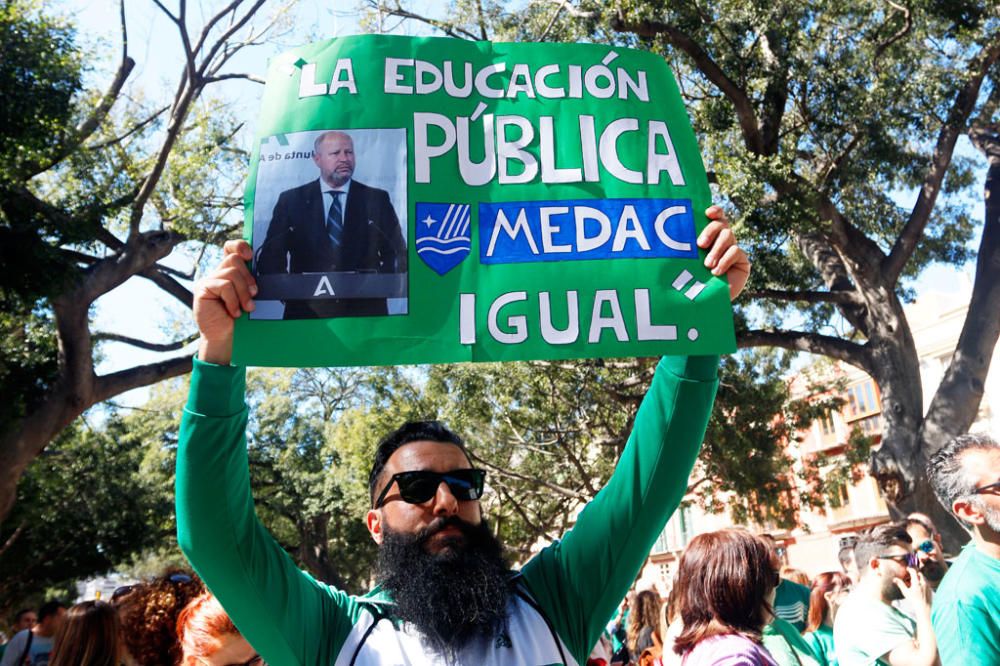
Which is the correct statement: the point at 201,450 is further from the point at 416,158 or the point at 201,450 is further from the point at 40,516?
the point at 40,516

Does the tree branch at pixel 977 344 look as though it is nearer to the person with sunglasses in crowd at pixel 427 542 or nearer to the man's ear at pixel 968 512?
the man's ear at pixel 968 512

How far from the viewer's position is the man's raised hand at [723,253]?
2146mm

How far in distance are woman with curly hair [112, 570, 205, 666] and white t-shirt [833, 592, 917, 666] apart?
3.10 meters

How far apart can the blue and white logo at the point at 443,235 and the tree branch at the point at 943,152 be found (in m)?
11.6

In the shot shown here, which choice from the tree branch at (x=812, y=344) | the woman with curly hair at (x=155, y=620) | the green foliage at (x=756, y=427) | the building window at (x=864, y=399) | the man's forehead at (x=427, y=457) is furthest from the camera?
the building window at (x=864, y=399)

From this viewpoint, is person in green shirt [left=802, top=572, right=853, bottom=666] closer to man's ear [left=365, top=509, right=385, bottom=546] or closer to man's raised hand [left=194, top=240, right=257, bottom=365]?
man's ear [left=365, top=509, right=385, bottom=546]

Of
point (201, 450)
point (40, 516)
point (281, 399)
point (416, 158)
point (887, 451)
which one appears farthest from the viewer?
point (281, 399)

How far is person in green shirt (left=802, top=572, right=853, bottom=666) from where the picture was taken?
5.80 meters

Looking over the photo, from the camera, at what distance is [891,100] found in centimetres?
1152

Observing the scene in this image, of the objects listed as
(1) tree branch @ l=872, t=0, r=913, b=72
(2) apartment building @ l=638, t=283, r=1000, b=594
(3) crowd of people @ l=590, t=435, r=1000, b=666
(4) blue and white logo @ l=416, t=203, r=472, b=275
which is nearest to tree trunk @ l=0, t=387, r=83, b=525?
(3) crowd of people @ l=590, t=435, r=1000, b=666

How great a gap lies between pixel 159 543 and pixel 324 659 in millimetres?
24072

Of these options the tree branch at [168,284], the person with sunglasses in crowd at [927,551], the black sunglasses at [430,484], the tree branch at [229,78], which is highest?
the tree branch at [229,78]

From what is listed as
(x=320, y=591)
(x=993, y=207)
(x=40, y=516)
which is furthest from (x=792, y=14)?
(x=40, y=516)

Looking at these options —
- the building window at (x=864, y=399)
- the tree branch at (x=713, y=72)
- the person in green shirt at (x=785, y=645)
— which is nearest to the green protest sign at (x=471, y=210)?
the person in green shirt at (x=785, y=645)
